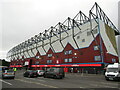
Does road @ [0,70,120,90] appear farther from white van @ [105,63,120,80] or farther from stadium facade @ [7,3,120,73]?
stadium facade @ [7,3,120,73]

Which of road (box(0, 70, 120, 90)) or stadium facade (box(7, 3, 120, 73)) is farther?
stadium facade (box(7, 3, 120, 73))

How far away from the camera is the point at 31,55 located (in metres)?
74.0

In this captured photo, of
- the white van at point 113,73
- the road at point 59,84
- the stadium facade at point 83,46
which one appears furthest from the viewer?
the stadium facade at point 83,46

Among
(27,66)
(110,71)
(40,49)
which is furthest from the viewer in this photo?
(27,66)

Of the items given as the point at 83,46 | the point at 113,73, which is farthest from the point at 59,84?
the point at 83,46

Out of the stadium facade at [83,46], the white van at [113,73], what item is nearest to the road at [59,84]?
the white van at [113,73]

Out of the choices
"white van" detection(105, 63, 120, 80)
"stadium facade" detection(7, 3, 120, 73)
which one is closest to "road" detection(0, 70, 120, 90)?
"white van" detection(105, 63, 120, 80)

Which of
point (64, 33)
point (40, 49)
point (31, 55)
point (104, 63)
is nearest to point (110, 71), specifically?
point (104, 63)

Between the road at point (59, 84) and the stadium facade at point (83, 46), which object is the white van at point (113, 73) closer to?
the road at point (59, 84)

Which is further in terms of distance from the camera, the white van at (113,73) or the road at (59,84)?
the white van at (113,73)

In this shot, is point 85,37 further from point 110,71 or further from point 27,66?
point 27,66

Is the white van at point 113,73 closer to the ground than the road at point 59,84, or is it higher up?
higher up

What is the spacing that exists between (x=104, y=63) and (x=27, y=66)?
49.2 m

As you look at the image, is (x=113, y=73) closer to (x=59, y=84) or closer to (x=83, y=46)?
(x=59, y=84)
